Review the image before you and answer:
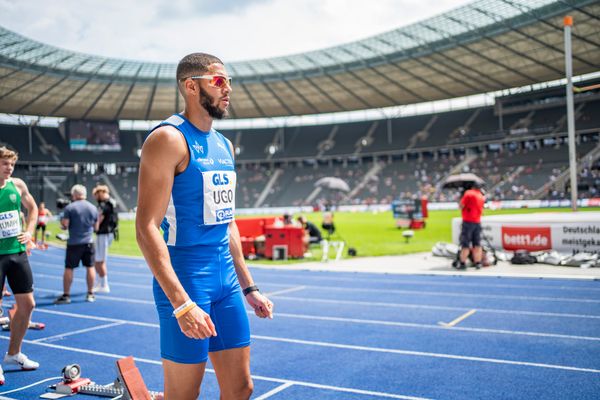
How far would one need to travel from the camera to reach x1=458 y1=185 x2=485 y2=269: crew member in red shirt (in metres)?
11.2

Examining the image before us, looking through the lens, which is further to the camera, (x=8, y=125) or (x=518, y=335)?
(x=8, y=125)

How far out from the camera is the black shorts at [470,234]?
11359 mm

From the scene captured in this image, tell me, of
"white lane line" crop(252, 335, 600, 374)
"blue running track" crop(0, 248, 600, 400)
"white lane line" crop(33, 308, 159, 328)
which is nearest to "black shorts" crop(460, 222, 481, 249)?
"blue running track" crop(0, 248, 600, 400)

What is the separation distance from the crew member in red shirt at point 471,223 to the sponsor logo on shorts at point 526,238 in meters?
2.71

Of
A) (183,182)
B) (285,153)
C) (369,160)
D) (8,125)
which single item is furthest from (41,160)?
(183,182)

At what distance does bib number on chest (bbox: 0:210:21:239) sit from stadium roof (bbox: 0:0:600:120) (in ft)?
102

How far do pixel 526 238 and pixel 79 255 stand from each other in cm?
1138

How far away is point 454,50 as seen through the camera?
3756cm

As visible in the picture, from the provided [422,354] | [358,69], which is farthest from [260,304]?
[358,69]

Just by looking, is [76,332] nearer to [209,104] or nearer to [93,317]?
[93,317]

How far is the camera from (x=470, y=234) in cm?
1147

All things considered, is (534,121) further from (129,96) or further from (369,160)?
(129,96)

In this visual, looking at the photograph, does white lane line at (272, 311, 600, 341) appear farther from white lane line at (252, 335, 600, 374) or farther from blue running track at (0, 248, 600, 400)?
white lane line at (252, 335, 600, 374)

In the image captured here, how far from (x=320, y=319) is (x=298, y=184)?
178ft
